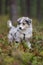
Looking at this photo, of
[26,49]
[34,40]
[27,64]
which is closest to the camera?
[27,64]

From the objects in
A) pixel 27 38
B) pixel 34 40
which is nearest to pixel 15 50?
pixel 27 38

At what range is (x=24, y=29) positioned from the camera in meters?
9.20

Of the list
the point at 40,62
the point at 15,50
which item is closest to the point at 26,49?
the point at 15,50

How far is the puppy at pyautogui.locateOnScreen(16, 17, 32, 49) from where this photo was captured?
358 inches

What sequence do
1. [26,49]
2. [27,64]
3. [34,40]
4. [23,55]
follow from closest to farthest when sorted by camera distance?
[27,64]
[23,55]
[26,49]
[34,40]

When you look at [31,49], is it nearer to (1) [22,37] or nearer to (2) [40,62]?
(1) [22,37]

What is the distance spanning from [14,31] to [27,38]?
0.57 m

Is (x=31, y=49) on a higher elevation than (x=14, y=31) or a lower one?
lower

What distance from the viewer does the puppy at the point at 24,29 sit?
29.9 feet

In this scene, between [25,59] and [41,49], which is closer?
[25,59]

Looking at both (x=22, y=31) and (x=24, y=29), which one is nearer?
(x=24, y=29)

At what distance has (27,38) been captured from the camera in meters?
9.49

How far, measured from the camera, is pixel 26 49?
9047 millimetres

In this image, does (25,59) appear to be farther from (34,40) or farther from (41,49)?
(34,40)
